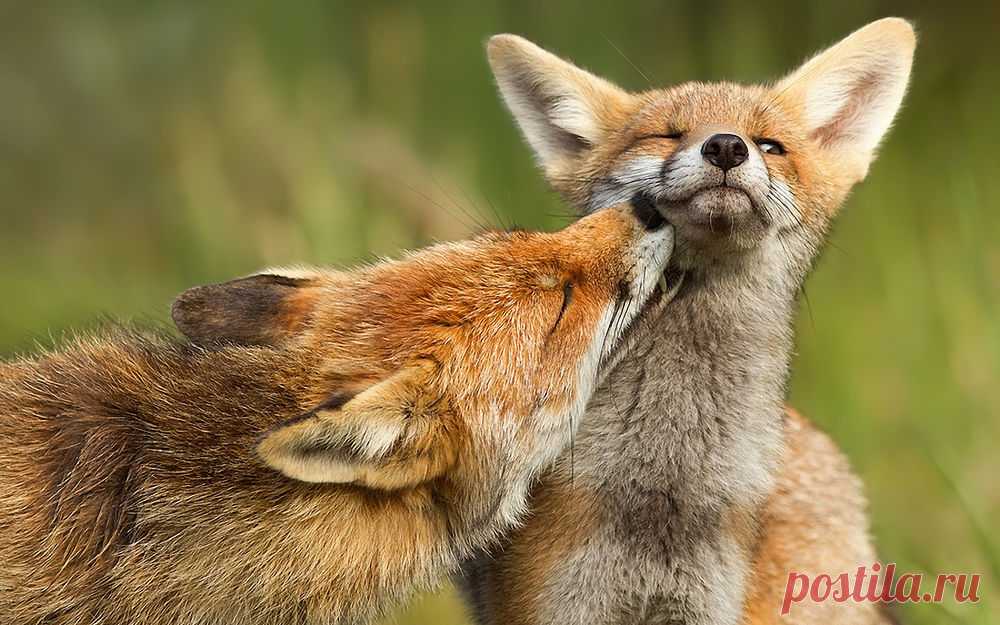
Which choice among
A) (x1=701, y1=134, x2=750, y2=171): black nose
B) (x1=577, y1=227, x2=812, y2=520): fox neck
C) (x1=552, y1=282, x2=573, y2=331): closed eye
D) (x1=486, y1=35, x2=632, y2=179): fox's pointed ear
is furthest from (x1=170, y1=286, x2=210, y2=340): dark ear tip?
(x1=701, y1=134, x2=750, y2=171): black nose

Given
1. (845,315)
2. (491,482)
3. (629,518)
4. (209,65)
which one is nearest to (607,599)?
(629,518)

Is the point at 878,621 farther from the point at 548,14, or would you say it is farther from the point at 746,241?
the point at 548,14

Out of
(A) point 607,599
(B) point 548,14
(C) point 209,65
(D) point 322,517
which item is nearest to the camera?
(D) point 322,517

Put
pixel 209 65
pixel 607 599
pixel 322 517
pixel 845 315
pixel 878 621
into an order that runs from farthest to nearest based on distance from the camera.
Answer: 1. pixel 209 65
2. pixel 845 315
3. pixel 878 621
4. pixel 607 599
5. pixel 322 517

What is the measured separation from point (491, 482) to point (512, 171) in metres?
4.13

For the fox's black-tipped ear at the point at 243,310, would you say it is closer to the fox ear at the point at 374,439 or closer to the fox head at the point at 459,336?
the fox head at the point at 459,336

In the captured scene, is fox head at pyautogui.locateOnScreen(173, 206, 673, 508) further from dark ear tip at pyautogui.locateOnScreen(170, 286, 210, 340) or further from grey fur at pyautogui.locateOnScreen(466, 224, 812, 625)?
grey fur at pyautogui.locateOnScreen(466, 224, 812, 625)

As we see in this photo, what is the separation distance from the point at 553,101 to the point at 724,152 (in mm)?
1264

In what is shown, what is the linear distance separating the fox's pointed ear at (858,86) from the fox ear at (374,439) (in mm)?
2197

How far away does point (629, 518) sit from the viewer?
14.1 feet

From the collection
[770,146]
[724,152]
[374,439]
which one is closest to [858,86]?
[770,146]

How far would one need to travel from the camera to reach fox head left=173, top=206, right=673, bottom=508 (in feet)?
12.0

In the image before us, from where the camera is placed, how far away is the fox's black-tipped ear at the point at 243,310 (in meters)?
4.22

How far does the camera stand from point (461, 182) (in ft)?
25.0
